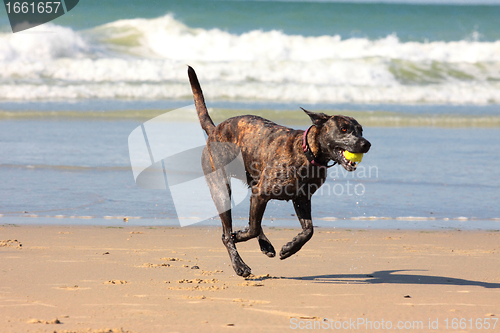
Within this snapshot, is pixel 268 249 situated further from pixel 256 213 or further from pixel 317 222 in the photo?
pixel 317 222

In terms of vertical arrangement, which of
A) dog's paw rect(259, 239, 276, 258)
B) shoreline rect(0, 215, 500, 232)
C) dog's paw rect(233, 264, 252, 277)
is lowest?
shoreline rect(0, 215, 500, 232)

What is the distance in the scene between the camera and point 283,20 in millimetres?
37625

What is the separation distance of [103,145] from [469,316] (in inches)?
374

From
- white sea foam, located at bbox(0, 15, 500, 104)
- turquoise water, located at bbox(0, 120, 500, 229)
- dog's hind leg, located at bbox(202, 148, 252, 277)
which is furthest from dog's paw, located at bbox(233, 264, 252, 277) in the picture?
white sea foam, located at bbox(0, 15, 500, 104)

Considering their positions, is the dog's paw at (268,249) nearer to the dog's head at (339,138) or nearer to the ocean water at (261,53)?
the dog's head at (339,138)

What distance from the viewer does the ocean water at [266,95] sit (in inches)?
338

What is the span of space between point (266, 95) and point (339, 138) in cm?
1743

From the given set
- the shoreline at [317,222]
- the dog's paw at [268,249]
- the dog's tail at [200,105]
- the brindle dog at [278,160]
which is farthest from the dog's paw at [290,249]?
the shoreline at [317,222]

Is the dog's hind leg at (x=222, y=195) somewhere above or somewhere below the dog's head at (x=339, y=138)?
below

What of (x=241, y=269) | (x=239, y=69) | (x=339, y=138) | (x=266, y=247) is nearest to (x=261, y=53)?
(x=239, y=69)

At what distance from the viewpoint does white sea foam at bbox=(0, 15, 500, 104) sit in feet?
72.6

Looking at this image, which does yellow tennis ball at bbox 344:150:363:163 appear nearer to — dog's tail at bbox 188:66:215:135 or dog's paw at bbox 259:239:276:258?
dog's paw at bbox 259:239:276:258

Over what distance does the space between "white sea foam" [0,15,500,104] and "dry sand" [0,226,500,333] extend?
593 inches

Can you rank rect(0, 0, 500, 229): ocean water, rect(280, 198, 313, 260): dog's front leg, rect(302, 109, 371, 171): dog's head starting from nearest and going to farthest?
rect(302, 109, 371, 171): dog's head < rect(280, 198, 313, 260): dog's front leg < rect(0, 0, 500, 229): ocean water
